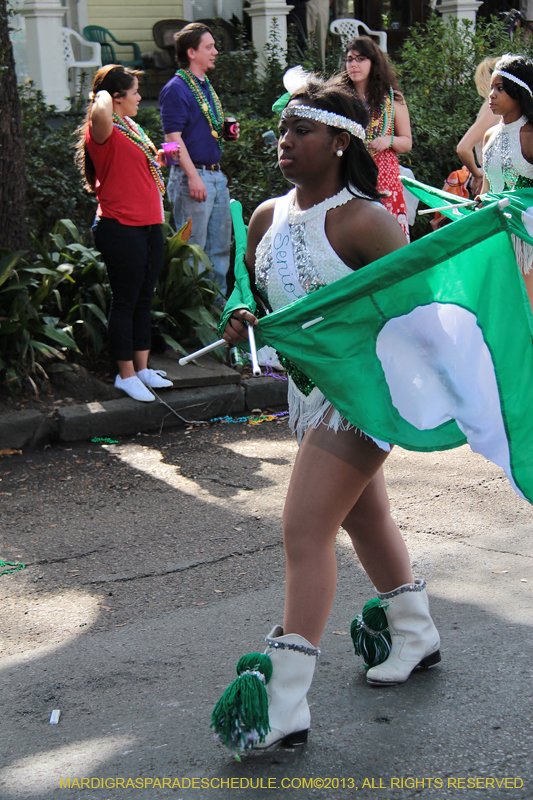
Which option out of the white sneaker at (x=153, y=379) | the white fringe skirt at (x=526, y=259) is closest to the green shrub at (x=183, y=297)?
the white sneaker at (x=153, y=379)

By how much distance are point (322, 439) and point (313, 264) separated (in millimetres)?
558

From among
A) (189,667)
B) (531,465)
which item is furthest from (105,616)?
(531,465)

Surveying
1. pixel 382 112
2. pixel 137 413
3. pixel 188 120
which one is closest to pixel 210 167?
pixel 188 120

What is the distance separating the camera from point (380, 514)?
303cm

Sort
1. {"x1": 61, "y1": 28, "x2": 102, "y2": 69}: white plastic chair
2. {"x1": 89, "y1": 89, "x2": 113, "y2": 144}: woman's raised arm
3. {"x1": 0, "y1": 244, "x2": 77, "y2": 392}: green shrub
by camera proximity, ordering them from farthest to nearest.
Result: {"x1": 61, "y1": 28, "x2": 102, "y2": 69}: white plastic chair, {"x1": 0, "y1": 244, "x2": 77, "y2": 392}: green shrub, {"x1": 89, "y1": 89, "x2": 113, "y2": 144}: woman's raised arm

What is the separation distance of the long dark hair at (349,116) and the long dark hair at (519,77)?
9.37 ft

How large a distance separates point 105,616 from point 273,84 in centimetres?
945

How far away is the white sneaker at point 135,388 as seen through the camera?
627 centimetres

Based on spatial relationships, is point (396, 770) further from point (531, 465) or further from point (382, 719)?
point (531, 465)

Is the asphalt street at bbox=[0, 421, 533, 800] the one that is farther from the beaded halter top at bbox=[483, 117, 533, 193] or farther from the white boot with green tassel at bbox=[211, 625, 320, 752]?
the beaded halter top at bbox=[483, 117, 533, 193]

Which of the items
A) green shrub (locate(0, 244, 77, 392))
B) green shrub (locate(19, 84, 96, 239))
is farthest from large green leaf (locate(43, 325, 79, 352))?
green shrub (locate(19, 84, 96, 239))

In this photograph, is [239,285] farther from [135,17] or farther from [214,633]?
[135,17]

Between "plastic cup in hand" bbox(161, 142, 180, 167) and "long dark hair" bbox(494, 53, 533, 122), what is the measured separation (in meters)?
2.70

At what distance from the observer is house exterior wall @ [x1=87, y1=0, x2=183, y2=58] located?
54.7ft
